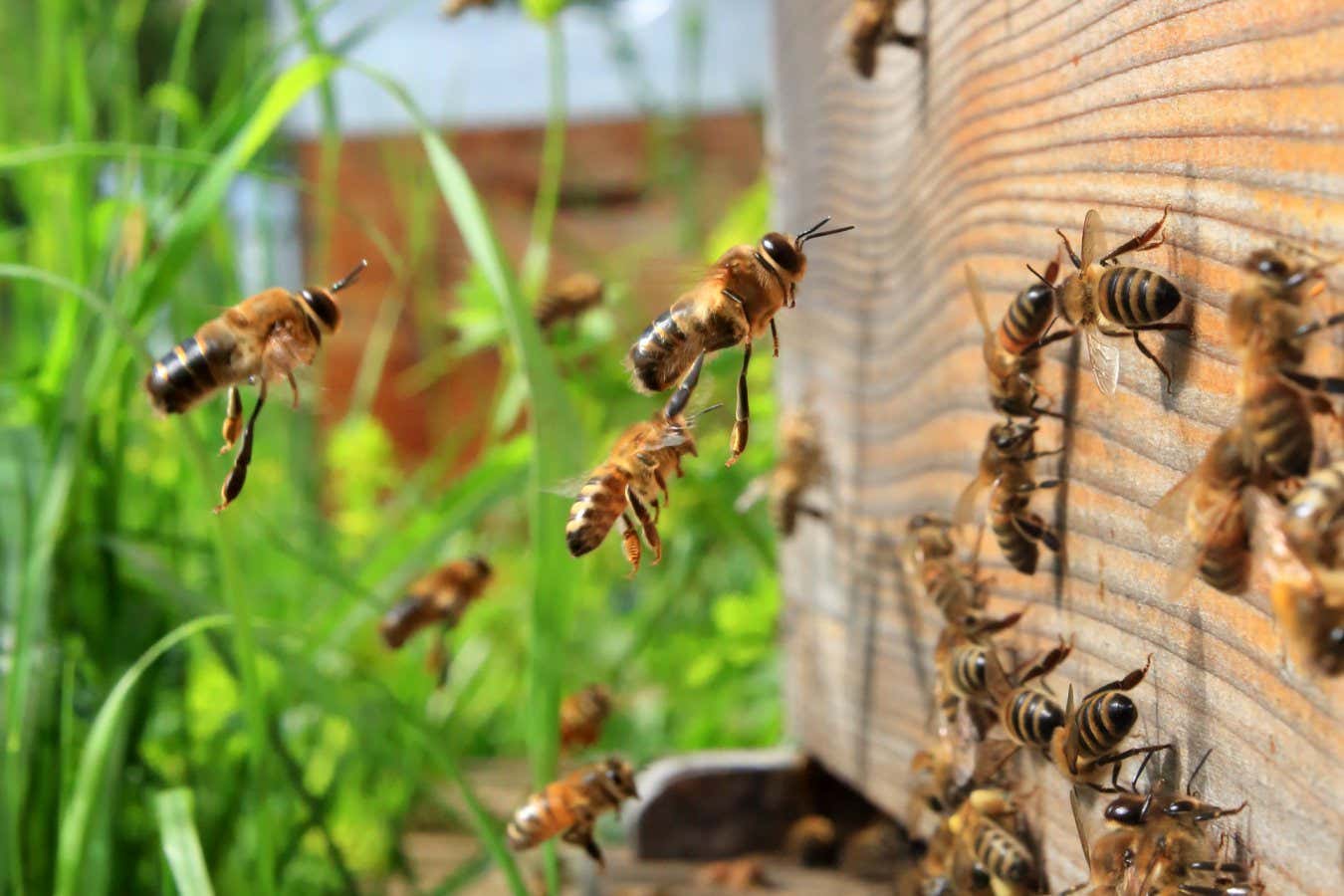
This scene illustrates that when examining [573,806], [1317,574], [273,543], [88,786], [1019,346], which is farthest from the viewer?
[273,543]

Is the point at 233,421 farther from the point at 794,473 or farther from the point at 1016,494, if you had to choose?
the point at 794,473

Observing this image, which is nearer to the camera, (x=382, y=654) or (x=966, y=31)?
(x=966, y=31)

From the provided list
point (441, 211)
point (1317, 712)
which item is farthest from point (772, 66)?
point (441, 211)

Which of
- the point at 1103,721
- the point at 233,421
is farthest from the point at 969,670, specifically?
the point at 233,421

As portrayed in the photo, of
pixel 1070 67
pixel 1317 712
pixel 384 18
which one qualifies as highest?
pixel 384 18

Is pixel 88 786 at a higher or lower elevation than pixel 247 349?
lower

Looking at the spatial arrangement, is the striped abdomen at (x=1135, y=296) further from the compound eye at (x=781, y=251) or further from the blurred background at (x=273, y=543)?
the blurred background at (x=273, y=543)

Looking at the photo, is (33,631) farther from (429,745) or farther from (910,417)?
(910,417)
